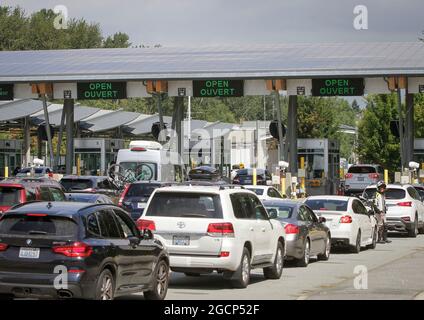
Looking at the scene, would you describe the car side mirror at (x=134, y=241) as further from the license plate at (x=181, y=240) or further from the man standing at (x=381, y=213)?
the man standing at (x=381, y=213)

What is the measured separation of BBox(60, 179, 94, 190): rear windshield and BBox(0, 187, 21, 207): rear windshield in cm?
1168

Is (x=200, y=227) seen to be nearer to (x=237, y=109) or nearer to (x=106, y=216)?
(x=106, y=216)

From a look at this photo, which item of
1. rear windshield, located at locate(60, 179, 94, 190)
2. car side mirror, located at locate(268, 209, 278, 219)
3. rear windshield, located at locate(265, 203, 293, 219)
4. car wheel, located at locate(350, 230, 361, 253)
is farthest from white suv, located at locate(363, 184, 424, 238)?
car side mirror, located at locate(268, 209, 278, 219)

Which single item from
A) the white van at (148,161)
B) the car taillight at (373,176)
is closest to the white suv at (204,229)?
the white van at (148,161)

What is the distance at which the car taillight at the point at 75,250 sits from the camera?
1391 centimetres

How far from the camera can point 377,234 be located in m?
31.4

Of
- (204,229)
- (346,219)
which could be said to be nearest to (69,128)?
(346,219)

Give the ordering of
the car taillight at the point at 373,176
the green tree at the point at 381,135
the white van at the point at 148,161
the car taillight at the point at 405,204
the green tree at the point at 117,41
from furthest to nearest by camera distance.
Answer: the green tree at the point at 117,41 → the green tree at the point at 381,135 → the car taillight at the point at 373,176 → the white van at the point at 148,161 → the car taillight at the point at 405,204

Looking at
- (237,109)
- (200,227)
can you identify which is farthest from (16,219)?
(237,109)

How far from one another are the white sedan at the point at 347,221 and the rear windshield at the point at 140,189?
16.7 feet

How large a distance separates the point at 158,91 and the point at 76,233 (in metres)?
37.4

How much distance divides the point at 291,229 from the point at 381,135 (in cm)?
7252

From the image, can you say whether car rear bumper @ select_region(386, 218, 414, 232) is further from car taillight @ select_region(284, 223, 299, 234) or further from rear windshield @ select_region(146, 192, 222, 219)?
rear windshield @ select_region(146, 192, 222, 219)

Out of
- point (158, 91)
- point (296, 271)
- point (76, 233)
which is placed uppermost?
point (158, 91)
